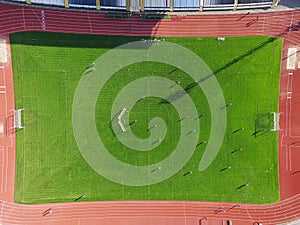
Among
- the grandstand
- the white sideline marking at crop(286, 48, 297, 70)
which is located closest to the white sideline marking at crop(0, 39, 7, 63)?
the grandstand

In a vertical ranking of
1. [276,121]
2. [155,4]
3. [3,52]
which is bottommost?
[276,121]

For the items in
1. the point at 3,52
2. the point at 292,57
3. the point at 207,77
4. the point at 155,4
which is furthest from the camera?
the point at 207,77

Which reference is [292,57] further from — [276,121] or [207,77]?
[207,77]

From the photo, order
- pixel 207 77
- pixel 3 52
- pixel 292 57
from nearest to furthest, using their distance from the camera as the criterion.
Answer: pixel 3 52
pixel 292 57
pixel 207 77

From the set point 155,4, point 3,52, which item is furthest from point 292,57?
point 3,52

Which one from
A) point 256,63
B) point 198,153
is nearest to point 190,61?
point 256,63
